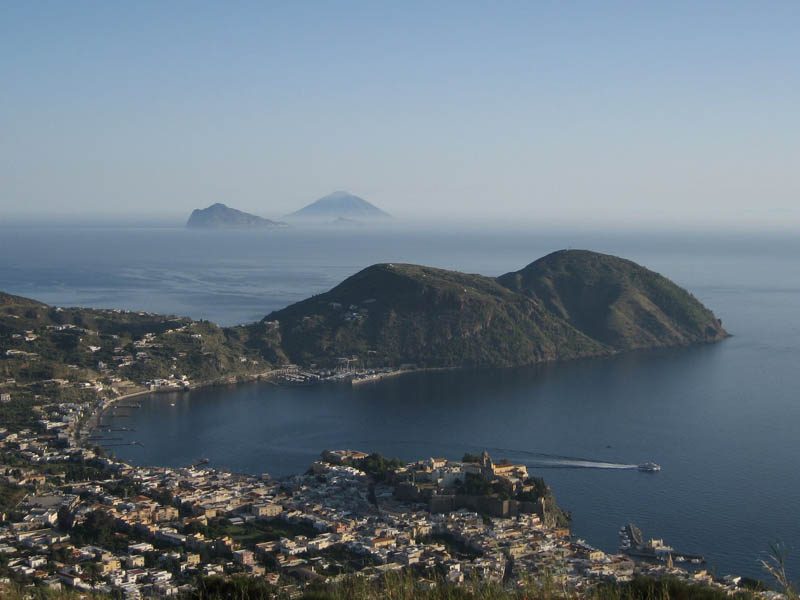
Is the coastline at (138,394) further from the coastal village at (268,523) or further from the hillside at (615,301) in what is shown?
the hillside at (615,301)

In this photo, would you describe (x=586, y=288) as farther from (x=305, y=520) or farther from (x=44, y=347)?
(x=305, y=520)

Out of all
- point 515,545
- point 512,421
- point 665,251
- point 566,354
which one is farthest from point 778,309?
point 665,251

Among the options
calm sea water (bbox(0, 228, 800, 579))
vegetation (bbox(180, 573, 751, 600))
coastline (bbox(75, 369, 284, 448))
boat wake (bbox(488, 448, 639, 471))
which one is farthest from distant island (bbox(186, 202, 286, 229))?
vegetation (bbox(180, 573, 751, 600))

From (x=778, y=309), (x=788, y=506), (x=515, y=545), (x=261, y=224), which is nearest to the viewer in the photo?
(x=515, y=545)

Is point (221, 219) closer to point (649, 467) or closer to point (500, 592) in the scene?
point (649, 467)

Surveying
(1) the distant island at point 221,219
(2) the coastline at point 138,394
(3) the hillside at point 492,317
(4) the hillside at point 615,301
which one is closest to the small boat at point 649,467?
(2) the coastline at point 138,394

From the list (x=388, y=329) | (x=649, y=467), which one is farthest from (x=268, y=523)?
(x=388, y=329)
